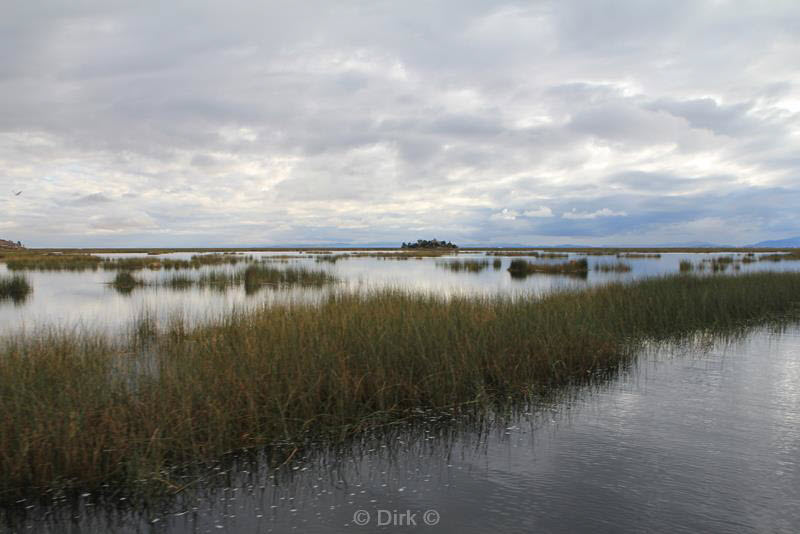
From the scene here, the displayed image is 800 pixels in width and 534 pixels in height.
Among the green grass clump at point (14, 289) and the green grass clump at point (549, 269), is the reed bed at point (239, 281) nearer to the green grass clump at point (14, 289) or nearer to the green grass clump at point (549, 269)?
the green grass clump at point (14, 289)

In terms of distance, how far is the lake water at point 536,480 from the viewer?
508 centimetres

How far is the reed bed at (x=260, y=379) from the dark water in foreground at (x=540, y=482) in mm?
580

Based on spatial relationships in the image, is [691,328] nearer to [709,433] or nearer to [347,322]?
[709,433]

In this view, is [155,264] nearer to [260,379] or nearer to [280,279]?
[280,279]

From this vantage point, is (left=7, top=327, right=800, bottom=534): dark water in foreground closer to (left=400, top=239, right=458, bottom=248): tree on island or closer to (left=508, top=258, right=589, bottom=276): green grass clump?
(left=508, top=258, right=589, bottom=276): green grass clump

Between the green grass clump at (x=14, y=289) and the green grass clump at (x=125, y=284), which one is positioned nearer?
the green grass clump at (x=14, y=289)

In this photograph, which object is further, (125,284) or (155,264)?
(155,264)

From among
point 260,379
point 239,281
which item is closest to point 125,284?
point 239,281

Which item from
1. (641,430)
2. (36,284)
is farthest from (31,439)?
(36,284)

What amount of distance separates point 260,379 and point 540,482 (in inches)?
174

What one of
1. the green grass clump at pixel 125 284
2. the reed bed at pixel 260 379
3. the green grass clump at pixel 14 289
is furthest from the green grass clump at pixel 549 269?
the green grass clump at pixel 14 289

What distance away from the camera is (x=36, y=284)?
104 feet

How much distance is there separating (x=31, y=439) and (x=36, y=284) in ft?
108

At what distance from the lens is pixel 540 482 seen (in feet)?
19.7
